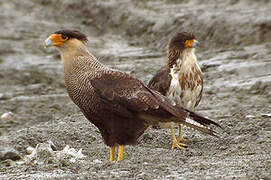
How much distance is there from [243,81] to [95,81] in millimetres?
4123

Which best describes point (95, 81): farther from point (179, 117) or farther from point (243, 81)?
point (243, 81)

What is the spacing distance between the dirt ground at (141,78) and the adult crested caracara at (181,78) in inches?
18.7

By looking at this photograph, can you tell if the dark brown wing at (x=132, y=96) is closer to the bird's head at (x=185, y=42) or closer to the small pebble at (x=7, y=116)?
the bird's head at (x=185, y=42)

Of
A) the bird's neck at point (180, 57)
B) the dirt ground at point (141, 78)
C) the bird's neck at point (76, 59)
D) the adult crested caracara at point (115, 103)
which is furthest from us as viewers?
the bird's neck at point (180, 57)

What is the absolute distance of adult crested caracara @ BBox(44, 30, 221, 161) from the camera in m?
5.76

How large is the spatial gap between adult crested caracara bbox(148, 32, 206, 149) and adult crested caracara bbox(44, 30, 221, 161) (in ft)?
2.71

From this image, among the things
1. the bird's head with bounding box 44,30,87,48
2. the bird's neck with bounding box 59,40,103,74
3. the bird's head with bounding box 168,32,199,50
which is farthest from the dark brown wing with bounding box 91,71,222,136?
the bird's head with bounding box 168,32,199,50

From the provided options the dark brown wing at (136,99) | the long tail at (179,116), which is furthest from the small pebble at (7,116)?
the long tail at (179,116)


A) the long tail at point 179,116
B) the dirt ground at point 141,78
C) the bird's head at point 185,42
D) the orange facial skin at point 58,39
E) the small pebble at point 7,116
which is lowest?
the small pebble at point 7,116

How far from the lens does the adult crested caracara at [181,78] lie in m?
6.88

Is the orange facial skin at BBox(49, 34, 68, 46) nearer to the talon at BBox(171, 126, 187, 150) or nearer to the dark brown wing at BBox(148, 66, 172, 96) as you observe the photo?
the dark brown wing at BBox(148, 66, 172, 96)

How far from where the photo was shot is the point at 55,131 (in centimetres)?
730

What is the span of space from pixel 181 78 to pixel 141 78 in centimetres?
323

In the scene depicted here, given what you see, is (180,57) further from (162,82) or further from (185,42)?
(162,82)
